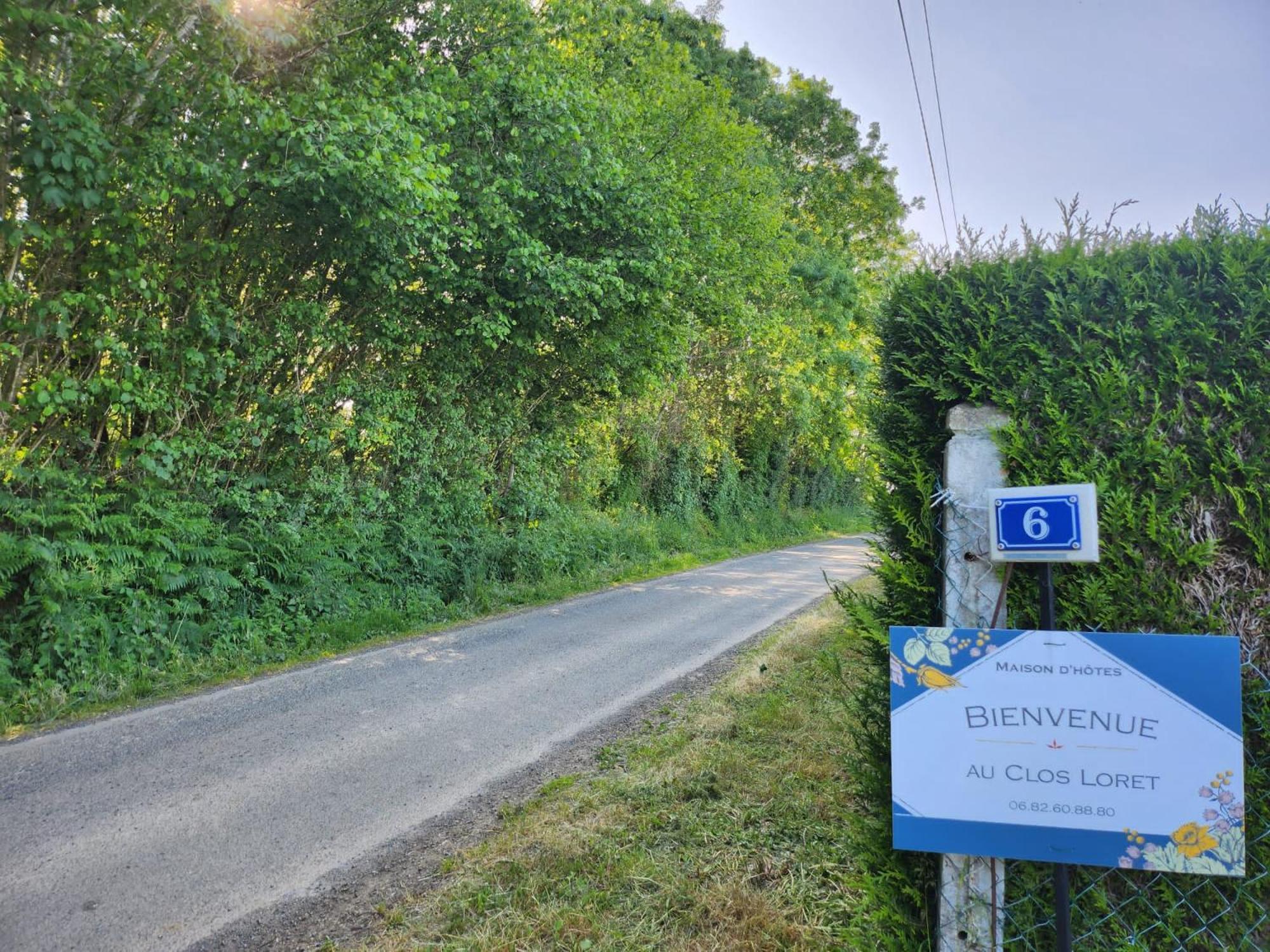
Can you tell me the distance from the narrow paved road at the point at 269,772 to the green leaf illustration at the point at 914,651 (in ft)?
9.37

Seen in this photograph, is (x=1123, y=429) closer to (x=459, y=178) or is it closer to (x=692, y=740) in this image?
(x=692, y=740)

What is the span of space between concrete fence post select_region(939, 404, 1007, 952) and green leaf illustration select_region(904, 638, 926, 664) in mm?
273

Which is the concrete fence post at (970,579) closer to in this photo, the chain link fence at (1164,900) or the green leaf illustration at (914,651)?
the chain link fence at (1164,900)

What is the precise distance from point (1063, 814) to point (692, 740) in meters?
2.98

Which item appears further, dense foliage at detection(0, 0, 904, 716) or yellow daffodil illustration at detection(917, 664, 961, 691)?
dense foliage at detection(0, 0, 904, 716)

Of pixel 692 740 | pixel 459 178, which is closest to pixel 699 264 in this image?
pixel 459 178

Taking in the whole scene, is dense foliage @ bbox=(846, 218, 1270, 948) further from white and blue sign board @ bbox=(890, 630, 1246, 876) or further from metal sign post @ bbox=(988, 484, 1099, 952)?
white and blue sign board @ bbox=(890, 630, 1246, 876)

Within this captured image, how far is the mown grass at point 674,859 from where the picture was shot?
2.71 metres

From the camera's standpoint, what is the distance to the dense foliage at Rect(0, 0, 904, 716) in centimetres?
557

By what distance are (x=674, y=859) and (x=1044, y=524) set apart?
7.19ft

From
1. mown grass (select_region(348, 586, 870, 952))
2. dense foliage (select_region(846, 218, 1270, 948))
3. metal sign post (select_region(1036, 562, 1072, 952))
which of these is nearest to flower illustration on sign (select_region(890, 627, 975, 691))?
metal sign post (select_region(1036, 562, 1072, 952))

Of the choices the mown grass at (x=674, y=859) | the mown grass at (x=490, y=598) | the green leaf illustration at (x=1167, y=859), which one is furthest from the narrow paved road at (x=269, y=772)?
the green leaf illustration at (x=1167, y=859)

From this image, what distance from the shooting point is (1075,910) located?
218 cm

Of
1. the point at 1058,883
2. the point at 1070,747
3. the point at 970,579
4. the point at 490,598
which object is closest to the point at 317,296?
the point at 490,598
